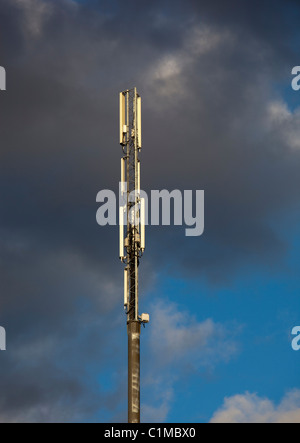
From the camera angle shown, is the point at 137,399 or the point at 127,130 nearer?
the point at 137,399

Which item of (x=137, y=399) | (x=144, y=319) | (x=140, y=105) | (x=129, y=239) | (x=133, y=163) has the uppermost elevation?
(x=140, y=105)
